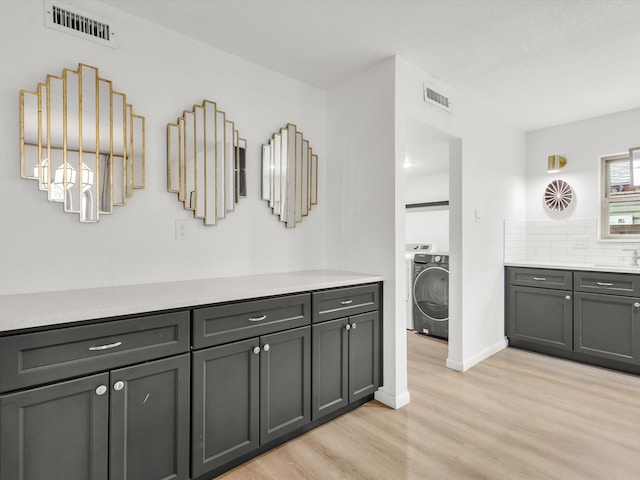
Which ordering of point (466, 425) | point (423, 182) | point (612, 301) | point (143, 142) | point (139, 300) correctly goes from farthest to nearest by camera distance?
point (423, 182) < point (612, 301) < point (466, 425) < point (143, 142) < point (139, 300)

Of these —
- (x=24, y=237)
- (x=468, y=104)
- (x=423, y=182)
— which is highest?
(x=468, y=104)

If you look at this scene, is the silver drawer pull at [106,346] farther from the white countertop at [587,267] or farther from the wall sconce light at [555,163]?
the wall sconce light at [555,163]

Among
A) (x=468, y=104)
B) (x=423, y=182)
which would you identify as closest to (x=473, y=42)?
(x=468, y=104)

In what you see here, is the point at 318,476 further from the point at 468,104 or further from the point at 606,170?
the point at 606,170

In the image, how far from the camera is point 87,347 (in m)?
1.35

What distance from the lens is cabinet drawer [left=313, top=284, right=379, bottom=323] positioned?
2152 mm

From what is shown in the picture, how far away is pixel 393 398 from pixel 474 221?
5.84 feet

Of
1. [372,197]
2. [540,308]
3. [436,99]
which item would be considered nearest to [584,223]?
[540,308]

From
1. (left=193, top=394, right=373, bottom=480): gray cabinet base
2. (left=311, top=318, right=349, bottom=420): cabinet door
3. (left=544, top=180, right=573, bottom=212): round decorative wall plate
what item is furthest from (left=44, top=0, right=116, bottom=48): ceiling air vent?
(left=544, top=180, right=573, bottom=212): round decorative wall plate

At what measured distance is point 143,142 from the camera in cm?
203

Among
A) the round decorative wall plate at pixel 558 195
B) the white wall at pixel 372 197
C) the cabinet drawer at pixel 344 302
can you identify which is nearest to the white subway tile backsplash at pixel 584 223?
the round decorative wall plate at pixel 558 195

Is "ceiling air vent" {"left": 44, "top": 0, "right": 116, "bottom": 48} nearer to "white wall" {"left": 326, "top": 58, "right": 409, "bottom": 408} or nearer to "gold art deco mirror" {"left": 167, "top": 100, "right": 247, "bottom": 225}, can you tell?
"gold art deco mirror" {"left": 167, "top": 100, "right": 247, "bottom": 225}

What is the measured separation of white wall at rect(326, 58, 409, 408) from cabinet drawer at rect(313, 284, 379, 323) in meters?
0.14

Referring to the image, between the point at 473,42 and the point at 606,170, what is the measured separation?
2479 millimetres
